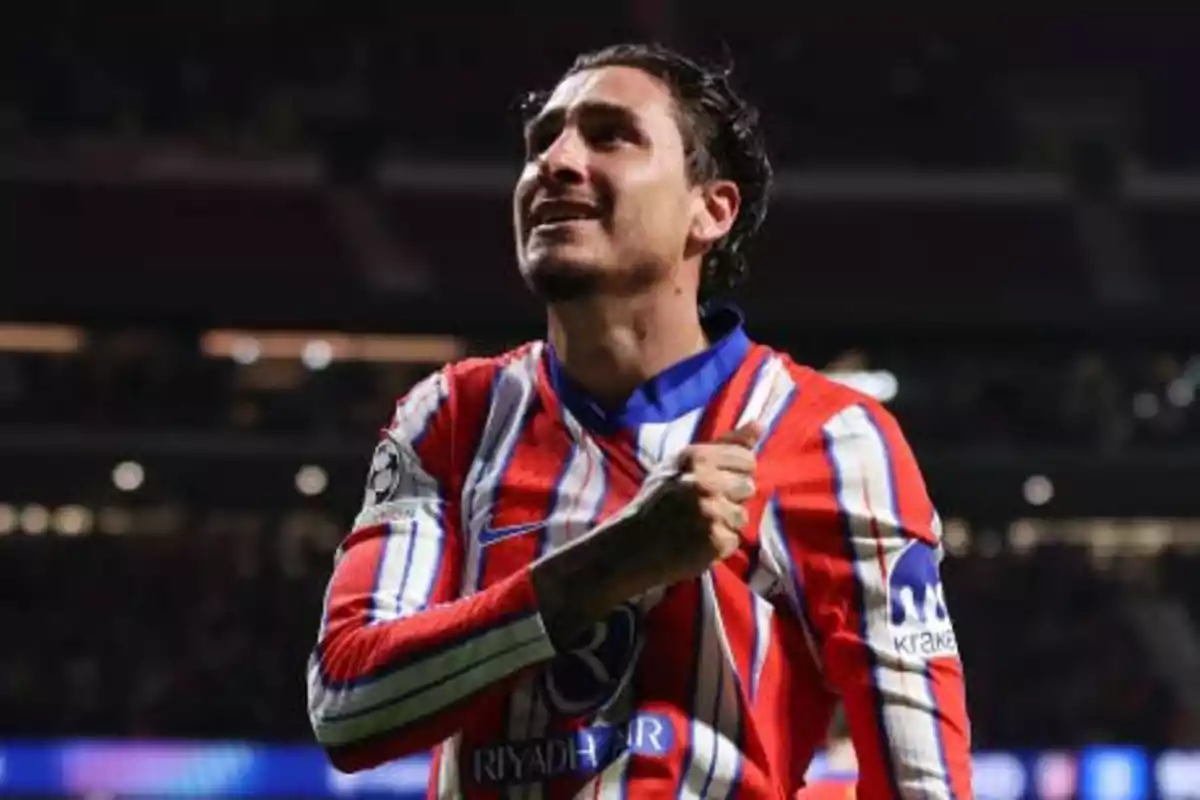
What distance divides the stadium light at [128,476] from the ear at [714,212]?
1643 cm

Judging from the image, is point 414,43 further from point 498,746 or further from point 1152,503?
point 498,746

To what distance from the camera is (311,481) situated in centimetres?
1884

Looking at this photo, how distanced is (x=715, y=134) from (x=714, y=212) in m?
0.10

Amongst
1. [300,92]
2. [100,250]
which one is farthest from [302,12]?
[100,250]

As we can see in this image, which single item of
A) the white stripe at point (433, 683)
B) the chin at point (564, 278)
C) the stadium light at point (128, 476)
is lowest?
the white stripe at point (433, 683)

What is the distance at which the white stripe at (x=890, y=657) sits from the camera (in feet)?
7.10

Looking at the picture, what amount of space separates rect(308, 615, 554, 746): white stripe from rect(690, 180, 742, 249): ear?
601mm

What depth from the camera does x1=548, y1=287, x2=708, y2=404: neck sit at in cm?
235

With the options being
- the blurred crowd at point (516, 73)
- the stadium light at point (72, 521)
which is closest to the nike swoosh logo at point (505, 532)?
the blurred crowd at point (516, 73)

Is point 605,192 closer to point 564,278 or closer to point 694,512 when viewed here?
point 564,278

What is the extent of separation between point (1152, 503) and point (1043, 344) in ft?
5.67

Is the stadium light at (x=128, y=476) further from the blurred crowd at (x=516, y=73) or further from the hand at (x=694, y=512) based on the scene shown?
the hand at (x=694, y=512)

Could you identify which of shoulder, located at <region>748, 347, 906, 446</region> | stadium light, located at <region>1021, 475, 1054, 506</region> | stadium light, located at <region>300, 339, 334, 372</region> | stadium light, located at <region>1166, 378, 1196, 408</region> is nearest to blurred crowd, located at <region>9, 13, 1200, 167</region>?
stadium light, located at <region>300, 339, 334, 372</region>

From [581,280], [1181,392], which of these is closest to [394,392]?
[1181,392]
